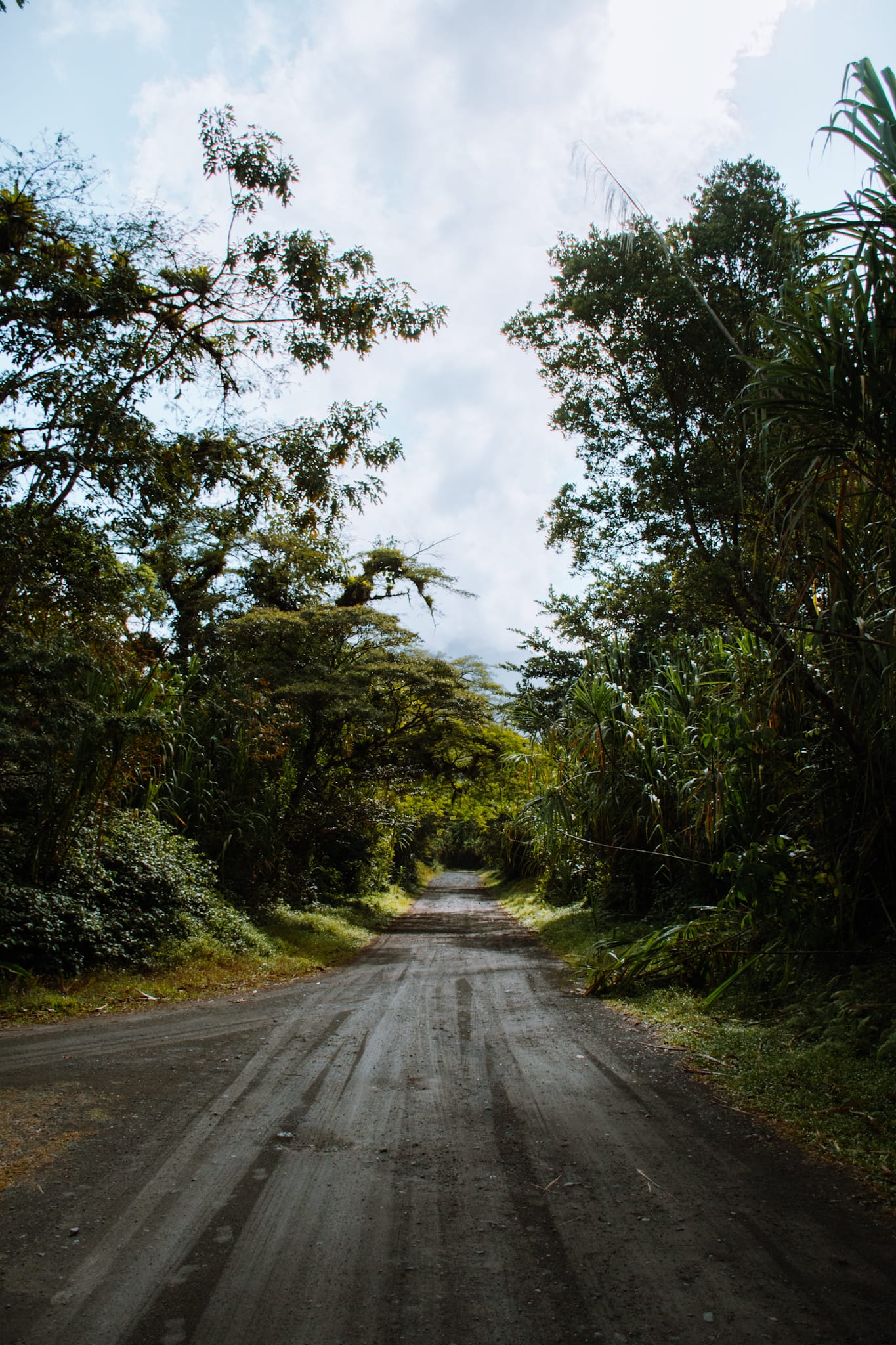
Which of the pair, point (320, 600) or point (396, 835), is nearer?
point (320, 600)

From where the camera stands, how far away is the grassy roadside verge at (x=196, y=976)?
6336mm

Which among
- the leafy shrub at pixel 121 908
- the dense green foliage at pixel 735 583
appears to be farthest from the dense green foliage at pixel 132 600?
the dense green foliage at pixel 735 583

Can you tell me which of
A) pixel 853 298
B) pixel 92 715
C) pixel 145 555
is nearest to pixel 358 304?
pixel 145 555

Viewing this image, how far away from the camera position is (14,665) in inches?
249

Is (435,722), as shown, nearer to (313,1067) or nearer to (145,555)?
(145,555)

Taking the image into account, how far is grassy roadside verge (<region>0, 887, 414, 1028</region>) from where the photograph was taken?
6336mm

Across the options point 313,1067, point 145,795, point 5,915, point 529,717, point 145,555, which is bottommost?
point 313,1067

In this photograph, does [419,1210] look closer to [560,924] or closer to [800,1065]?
[800,1065]

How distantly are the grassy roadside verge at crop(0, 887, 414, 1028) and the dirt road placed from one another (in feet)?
3.81

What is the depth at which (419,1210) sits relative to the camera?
2.82 m

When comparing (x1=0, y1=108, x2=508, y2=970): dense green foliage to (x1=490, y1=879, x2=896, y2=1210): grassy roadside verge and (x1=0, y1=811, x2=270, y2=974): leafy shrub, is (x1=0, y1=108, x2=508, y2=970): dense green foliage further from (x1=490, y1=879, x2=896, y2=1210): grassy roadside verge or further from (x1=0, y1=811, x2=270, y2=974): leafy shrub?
(x1=490, y1=879, x2=896, y2=1210): grassy roadside verge

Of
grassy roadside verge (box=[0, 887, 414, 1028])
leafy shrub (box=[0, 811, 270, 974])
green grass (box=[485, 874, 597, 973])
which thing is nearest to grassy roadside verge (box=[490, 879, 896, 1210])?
green grass (box=[485, 874, 597, 973])

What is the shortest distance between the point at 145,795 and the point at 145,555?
299 cm

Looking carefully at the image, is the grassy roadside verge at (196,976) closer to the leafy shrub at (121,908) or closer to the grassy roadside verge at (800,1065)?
the leafy shrub at (121,908)
